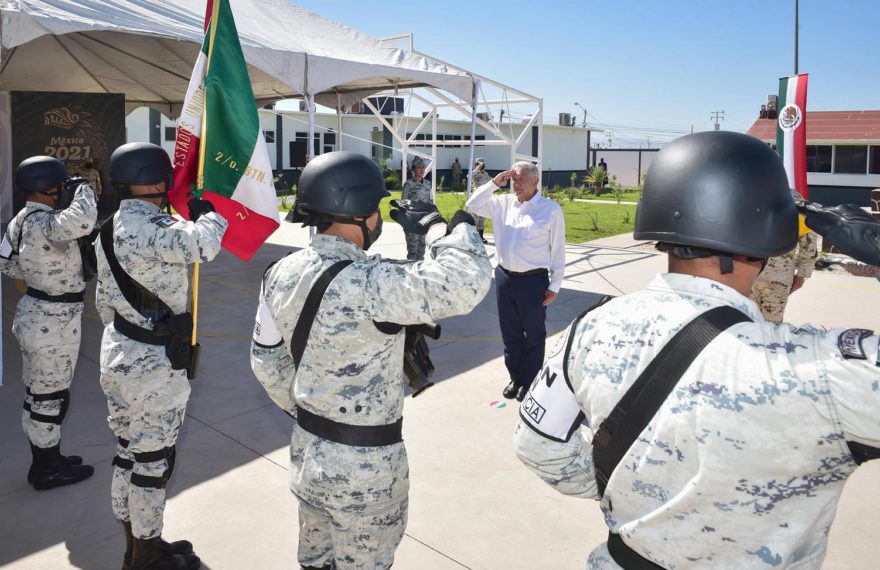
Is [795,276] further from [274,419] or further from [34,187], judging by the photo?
[34,187]

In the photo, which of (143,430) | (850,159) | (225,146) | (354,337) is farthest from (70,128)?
(850,159)

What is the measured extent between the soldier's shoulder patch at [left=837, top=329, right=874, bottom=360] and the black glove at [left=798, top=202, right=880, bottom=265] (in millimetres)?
182

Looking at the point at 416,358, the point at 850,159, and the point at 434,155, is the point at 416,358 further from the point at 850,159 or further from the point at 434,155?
the point at 850,159

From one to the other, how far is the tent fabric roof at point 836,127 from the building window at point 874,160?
0.71 m

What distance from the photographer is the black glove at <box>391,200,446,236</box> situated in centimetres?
231

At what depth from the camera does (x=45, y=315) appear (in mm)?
3885

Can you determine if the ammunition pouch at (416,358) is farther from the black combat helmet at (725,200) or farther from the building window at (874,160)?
the building window at (874,160)

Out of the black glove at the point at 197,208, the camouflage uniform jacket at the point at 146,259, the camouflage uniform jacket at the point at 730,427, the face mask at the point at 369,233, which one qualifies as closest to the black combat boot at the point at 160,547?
the camouflage uniform jacket at the point at 146,259

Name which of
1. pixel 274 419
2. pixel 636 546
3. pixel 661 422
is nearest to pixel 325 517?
pixel 636 546

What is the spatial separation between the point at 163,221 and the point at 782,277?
4.45 meters

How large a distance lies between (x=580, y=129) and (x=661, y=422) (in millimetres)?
50419

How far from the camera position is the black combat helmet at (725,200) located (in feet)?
4.85

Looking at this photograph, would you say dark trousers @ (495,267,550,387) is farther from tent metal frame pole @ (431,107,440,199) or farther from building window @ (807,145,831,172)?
building window @ (807,145,831,172)

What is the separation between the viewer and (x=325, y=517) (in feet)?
7.68
